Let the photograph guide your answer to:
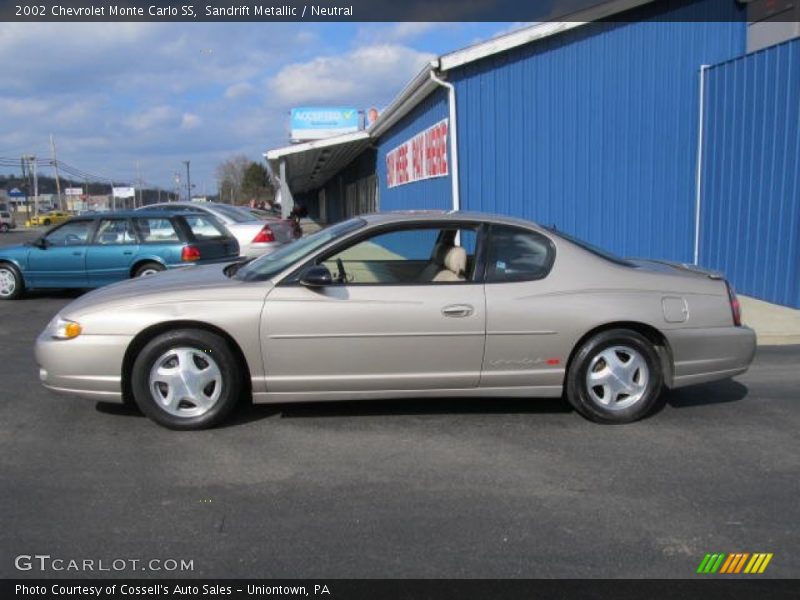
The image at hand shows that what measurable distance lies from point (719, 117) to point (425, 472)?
785 centimetres

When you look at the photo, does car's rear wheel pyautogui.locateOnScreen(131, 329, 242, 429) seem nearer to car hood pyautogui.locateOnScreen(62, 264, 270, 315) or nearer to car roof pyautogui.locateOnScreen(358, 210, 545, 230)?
car hood pyautogui.locateOnScreen(62, 264, 270, 315)

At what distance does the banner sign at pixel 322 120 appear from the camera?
50.4m

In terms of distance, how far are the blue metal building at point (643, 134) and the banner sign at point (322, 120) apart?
131ft

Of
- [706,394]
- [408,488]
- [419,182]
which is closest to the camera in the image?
[408,488]

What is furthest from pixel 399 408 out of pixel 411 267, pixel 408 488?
pixel 408 488

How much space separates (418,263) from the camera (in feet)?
17.9

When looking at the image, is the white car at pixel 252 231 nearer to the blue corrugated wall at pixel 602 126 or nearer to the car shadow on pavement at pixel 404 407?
the blue corrugated wall at pixel 602 126

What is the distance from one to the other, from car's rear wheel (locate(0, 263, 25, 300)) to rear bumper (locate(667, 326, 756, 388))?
9.82m

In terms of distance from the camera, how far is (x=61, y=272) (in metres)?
10.3

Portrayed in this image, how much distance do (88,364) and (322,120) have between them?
160ft

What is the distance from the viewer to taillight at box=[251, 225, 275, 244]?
40.0 ft
